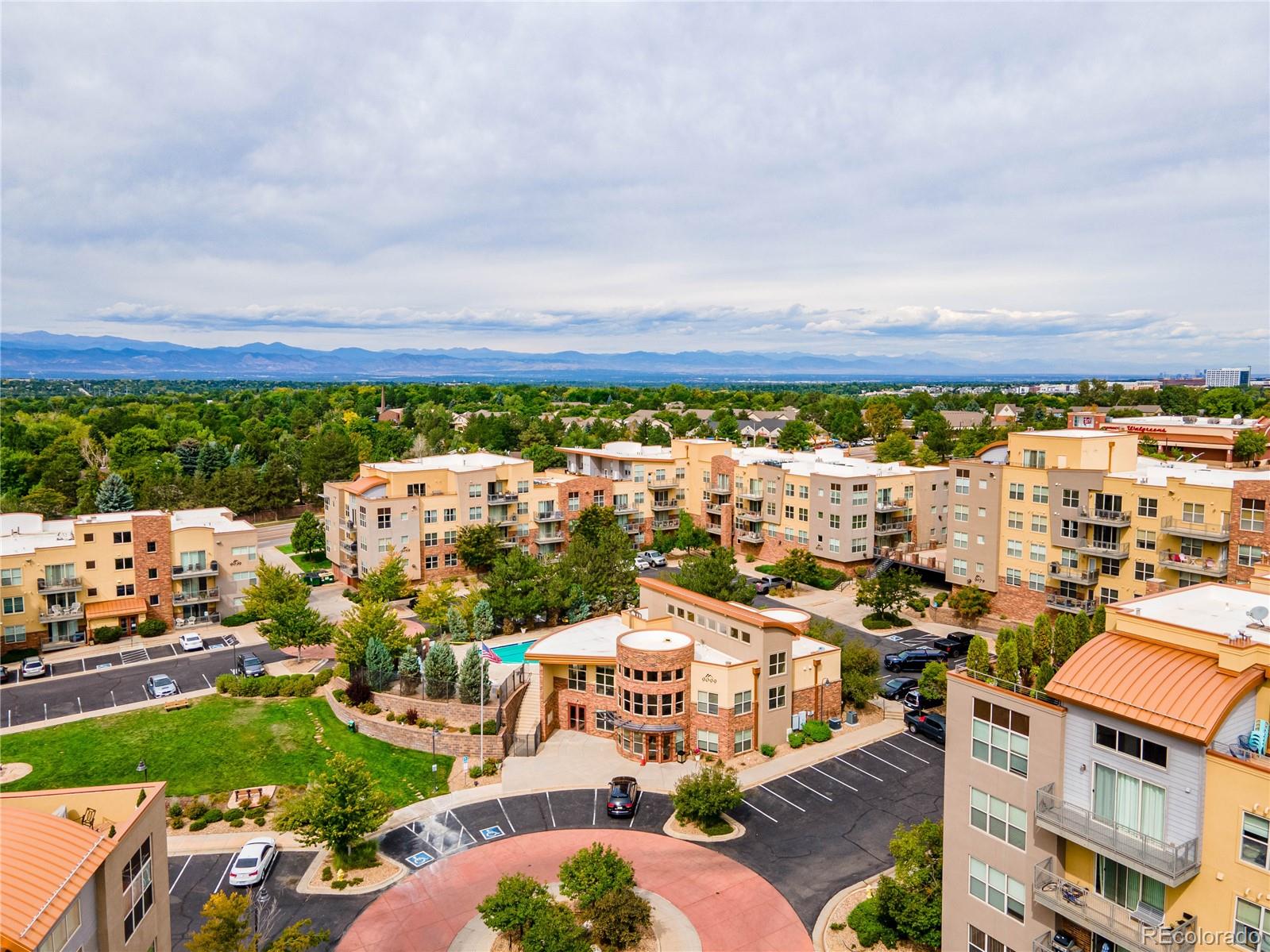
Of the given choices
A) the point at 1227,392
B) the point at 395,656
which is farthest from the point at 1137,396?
the point at 395,656

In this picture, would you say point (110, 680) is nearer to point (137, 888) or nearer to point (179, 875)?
point (179, 875)

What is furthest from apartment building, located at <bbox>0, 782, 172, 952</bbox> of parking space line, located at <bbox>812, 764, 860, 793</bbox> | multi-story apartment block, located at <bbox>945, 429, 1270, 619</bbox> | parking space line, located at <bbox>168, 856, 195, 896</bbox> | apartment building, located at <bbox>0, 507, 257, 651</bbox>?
multi-story apartment block, located at <bbox>945, 429, 1270, 619</bbox>

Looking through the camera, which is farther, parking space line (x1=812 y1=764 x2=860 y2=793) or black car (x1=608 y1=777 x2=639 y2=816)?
parking space line (x1=812 y1=764 x2=860 y2=793)

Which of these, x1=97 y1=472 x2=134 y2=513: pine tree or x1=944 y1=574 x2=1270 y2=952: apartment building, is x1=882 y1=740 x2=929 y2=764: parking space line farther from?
x1=97 y1=472 x2=134 y2=513: pine tree

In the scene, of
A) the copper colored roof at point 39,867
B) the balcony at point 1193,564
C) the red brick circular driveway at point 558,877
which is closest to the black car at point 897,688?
the balcony at point 1193,564

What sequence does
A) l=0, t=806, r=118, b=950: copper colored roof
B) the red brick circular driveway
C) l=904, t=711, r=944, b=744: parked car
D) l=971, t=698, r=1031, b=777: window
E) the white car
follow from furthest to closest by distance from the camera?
l=904, t=711, r=944, b=744: parked car, the white car, the red brick circular driveway, l=971, t=698, r=1031, b=777: window, l=0, t=806, r=118, b=950: copper colored roof

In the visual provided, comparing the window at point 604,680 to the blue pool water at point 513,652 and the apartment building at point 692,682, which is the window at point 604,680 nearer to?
the apartment building at point 692,682
